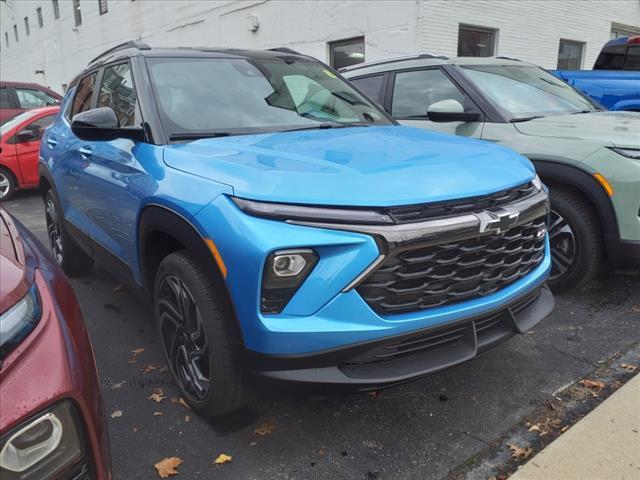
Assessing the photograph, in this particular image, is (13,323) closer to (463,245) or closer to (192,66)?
(463,245)

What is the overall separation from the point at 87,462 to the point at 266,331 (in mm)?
741

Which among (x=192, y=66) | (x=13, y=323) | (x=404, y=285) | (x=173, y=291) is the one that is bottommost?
(x=173, y=291)

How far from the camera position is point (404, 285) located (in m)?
2.01

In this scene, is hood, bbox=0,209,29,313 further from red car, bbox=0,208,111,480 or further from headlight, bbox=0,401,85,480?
headlight, bbox=0,401,85,480

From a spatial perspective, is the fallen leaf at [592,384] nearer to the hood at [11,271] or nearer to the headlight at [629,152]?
the headlight at [629,152]

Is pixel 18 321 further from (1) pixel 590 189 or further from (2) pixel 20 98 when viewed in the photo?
(2) pixel 20 98

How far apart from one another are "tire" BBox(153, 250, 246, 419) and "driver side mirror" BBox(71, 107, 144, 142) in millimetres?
769

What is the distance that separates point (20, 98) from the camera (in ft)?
34.7

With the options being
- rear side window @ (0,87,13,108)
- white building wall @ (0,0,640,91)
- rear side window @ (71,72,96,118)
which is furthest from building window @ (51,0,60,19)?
rear side window @ (71,72,96,118)

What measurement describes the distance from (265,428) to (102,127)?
1752 millimetres

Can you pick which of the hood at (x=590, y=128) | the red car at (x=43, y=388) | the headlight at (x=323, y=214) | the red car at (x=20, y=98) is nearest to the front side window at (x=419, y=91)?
the hood at (x=590, y=128)

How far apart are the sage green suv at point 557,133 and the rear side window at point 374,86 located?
2 cm

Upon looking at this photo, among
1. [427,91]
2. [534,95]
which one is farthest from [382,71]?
[534,95]

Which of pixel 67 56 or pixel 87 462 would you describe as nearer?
pixel 87 462
